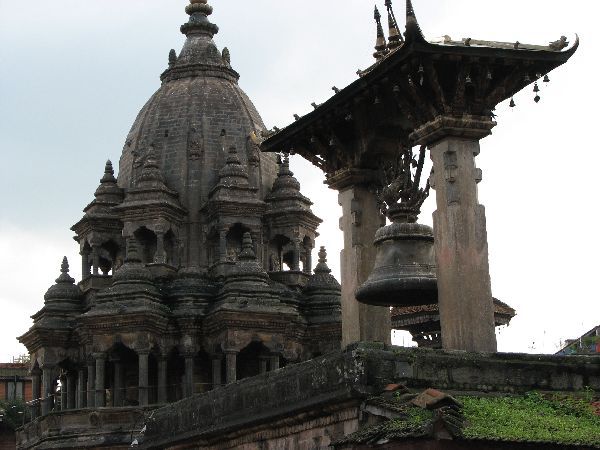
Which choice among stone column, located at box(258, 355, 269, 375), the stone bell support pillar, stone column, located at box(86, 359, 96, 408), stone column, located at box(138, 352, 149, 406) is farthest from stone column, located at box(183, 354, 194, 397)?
the stone bell support pillar

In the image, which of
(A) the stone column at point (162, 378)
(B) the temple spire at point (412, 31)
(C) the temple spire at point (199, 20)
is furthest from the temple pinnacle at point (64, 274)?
(B) the temple spire at point (412, 31)

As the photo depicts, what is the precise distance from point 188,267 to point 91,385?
4.95 m

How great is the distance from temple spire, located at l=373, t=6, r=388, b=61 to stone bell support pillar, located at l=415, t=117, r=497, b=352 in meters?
1.67

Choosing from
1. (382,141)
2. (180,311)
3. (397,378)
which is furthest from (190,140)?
(397,378)

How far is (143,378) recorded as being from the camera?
3775 cm

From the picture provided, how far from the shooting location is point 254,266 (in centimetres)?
3991

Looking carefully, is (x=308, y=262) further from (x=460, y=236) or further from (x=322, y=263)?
(x=460, y=236)

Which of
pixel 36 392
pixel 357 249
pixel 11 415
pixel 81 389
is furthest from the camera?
pixel 11 415

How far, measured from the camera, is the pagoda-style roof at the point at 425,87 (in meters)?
14.2

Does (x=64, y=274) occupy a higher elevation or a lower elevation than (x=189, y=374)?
higher

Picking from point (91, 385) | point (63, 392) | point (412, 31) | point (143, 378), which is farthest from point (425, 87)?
point (63, 392)

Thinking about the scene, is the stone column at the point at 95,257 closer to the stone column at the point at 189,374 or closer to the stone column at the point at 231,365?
the stone column at the point at 189,374

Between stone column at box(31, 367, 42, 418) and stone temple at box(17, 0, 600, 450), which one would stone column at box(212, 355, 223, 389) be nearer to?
stone column at box(31, 367, 42, 418)

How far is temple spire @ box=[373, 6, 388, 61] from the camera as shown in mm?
16031
